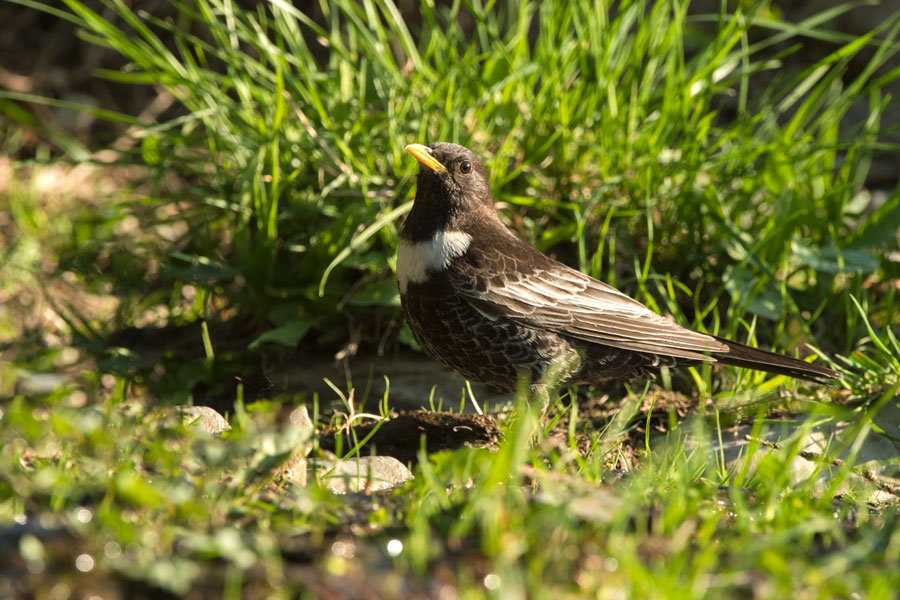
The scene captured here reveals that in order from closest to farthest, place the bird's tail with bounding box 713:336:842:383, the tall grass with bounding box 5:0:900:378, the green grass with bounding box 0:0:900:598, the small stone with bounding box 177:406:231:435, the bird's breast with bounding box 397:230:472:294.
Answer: the small stone with bounding box 177:406:231:435 < the bird's tail with bounding box 713:336:842:383 < the bird's breast with bounding box 397:230:472:294 < the green grass with bounding box 0:0:900:598 < the tall grass with bounding box 5:0:900:378

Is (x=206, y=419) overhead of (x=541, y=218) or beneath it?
beneath

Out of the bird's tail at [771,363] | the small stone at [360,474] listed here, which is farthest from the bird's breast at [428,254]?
the bird's tail at [771,363]

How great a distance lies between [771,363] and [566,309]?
0.86 metres

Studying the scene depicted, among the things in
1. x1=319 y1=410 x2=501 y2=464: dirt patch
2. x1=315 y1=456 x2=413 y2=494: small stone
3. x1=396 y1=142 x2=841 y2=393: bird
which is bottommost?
x1=319 y1=410 x2=501 y2=464: dirt patch

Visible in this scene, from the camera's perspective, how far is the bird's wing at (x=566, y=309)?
3.66m

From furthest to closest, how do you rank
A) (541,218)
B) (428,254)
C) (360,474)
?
(541,218)
(428,254)
(360,474)

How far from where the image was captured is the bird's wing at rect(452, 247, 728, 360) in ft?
12.0

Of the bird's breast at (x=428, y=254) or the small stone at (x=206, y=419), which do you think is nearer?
the small stone at (x=206, y=419)

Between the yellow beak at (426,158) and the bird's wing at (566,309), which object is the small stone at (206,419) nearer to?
the bird's wing at (566,309)

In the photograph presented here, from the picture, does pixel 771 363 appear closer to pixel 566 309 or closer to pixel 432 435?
pixel 566 309

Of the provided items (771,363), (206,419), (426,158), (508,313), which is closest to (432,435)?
(508,313)

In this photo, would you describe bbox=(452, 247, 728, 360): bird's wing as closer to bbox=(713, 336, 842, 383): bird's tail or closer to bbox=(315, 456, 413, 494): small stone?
bbox=(713, 336, 842, 383): bird's tail

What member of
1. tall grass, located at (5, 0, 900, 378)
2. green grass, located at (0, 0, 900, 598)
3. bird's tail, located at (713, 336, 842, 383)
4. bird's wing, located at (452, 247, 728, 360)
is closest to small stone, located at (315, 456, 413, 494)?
green grass, located at (0, 0, 900, 598)

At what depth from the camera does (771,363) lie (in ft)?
11.8
